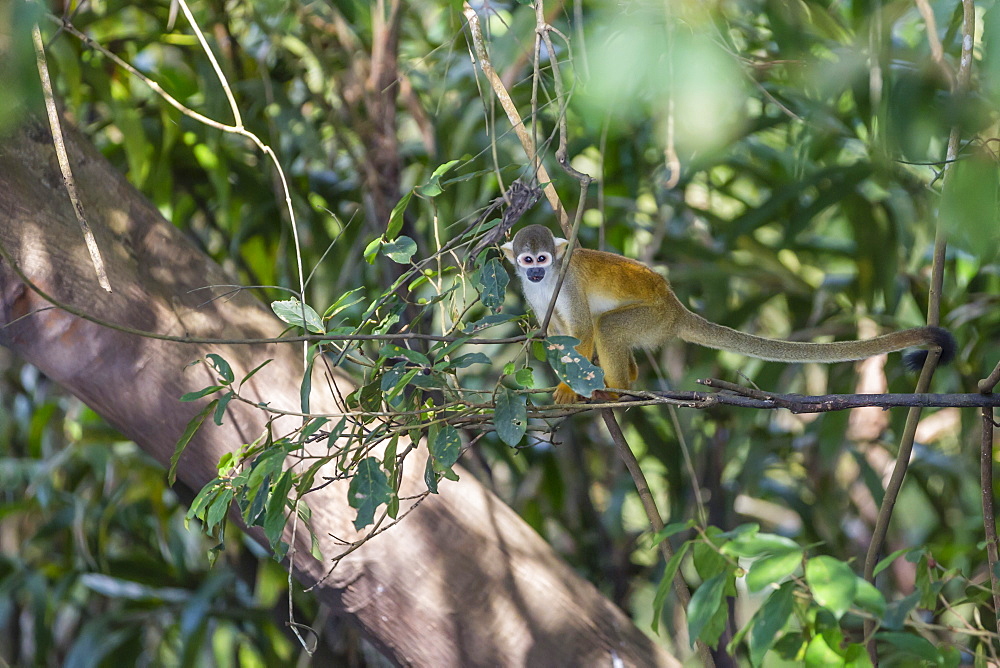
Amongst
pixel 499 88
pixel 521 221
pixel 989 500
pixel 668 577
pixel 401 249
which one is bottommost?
pixel 989 500

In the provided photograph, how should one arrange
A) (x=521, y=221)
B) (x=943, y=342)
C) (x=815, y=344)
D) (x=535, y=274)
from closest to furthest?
1. (x=943, y=342)
2. (x=815, y=344)
3. (x=535, y=274)
4. (x=521, y=221)

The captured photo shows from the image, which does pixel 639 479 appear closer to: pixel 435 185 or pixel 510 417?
pixel 510 417

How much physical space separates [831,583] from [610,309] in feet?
4.74

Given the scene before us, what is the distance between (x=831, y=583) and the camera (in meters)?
0.85

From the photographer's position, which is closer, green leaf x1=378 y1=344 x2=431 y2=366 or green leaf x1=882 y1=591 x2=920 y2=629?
green leaf x1=882 y1=591 x2=920 y2=629

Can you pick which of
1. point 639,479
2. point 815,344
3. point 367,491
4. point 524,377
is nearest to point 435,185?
point 524,377

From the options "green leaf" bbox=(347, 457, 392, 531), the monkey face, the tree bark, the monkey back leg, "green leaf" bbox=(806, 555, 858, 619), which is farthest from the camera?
the monkey back leg

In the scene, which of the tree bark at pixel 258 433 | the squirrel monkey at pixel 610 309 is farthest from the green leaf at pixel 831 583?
the squirrel monkey at pixel 610 309

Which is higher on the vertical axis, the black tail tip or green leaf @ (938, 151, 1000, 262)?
green leaf @ (938, 151, 1000, 262)

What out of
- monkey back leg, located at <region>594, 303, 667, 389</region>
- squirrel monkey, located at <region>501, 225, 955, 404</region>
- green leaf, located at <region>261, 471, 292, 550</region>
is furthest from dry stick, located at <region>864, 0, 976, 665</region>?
green leaf, located at <region>261, 471, 292, 550</region>

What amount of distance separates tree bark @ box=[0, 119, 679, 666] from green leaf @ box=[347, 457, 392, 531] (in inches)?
21.9

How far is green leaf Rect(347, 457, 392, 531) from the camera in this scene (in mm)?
1149

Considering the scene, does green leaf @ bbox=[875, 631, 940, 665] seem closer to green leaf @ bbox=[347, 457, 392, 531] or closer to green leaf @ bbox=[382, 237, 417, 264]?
green leaf @ bbox=[347, 457, 392, 531]

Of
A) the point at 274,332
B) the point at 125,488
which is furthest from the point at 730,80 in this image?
the point at 125,488
